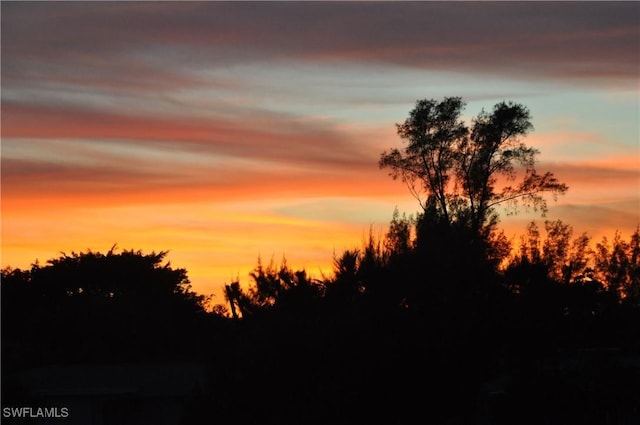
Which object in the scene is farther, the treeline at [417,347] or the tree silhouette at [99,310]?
the tree silhouette at [99,310]

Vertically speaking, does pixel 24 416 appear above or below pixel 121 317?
below

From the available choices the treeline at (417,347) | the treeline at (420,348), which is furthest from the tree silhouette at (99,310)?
the treeline at (417,347)

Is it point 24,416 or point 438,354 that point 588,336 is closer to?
point 438,354

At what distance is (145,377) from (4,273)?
3814 centimetres

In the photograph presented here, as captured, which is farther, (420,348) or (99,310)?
(99,310)

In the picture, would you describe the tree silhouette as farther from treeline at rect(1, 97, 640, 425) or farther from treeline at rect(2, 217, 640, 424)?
treeline at rect(2, 217, 640, 424)

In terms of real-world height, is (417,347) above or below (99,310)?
below

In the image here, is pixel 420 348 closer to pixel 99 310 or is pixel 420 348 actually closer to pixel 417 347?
pixel 417 347

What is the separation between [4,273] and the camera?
7012 centimetres

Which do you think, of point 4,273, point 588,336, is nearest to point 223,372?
point 588,336

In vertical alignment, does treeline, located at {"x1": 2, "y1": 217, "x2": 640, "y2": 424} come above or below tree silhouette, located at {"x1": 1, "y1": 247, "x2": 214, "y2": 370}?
below

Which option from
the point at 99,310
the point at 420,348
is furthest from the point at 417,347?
the point at 99,310

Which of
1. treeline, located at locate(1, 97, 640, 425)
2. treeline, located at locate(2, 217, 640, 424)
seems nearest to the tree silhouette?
treeline, located at locate(1, 97, 640, 425)

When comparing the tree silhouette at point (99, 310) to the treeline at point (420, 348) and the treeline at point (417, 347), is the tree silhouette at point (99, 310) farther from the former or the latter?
the treeline at point (417, 347)
